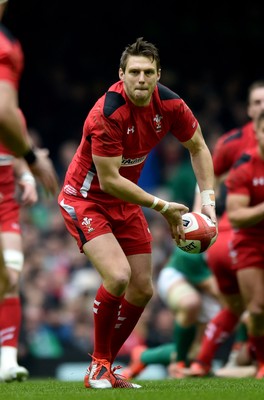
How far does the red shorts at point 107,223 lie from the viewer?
23.5 feet

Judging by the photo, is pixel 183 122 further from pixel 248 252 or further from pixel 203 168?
pixel 248 252

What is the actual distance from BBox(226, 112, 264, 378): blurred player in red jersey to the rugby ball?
1.30 m

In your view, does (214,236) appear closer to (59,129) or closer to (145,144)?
(145,144)

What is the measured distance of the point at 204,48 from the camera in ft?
51.0

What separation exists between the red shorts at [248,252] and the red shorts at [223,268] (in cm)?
48

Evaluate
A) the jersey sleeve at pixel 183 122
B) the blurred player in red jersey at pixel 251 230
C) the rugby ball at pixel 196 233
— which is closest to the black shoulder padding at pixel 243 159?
the blurred player in red jersey at pixel 251 230

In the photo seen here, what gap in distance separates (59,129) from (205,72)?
220 centimetres

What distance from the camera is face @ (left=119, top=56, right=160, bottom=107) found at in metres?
6.98

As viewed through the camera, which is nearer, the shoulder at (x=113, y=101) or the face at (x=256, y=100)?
the shoulder at (x=113, y=101)

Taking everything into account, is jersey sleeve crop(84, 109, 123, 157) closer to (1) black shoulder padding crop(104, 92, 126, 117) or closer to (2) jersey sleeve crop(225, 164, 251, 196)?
(1) black shoulder padding crop(104, 92, 126, 117)

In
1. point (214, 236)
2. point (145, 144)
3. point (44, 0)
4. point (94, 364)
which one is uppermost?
point (44, 0)

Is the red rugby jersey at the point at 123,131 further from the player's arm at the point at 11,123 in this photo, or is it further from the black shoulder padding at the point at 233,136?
the black shoulder padding at the point at 233,136

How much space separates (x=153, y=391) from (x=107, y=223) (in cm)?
111

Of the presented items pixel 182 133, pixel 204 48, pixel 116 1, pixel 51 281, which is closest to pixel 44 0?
pixel 116 1
